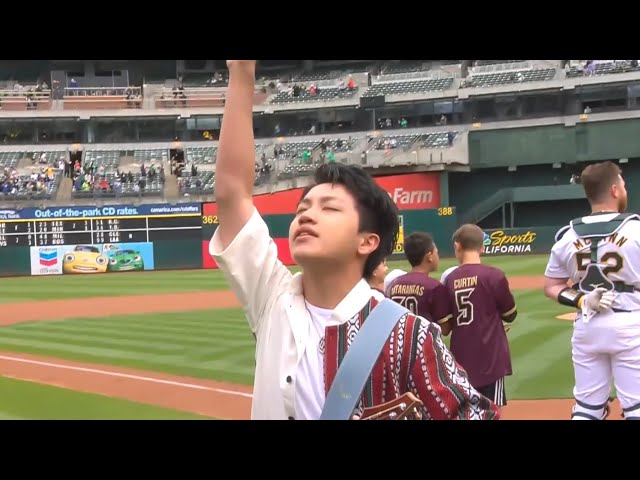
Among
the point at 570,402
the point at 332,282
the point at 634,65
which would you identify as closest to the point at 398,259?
the point at 634,65

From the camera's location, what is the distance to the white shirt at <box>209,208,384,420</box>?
186 cm

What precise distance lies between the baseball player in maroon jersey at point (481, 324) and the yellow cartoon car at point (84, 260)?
26.9 metres

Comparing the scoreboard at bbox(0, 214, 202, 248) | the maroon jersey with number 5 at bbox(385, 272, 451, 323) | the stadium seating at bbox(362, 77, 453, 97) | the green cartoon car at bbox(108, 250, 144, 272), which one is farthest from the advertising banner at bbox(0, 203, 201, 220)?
the maroon jersey with number 5 at bbox(385, 272, 451, 323)

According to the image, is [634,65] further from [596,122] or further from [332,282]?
[332,282]

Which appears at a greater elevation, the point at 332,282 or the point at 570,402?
the point at 332,282

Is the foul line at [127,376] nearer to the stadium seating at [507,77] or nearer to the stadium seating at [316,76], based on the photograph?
the stadium seating at [507,77]

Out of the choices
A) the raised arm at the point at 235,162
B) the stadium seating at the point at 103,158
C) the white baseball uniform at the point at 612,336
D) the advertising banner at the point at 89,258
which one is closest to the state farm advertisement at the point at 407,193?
the advertising banner at the point at 89,258

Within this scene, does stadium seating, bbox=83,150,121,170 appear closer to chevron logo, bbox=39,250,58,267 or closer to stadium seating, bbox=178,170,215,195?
stadium seating, bbox=178,170,215,195

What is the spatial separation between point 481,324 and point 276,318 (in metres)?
3.17

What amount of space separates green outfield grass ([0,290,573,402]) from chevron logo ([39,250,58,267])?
15.4 metres

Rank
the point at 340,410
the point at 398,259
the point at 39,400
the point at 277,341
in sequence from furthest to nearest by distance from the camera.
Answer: the point at 398,259 < the point at 39,400 < the point at 277,341 < the point at 340,410

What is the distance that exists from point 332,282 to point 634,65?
129 feet
